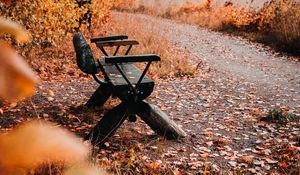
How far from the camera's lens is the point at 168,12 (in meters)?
19.4

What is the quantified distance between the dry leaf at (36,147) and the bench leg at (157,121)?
10.8 feet

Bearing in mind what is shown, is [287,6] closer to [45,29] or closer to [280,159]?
[45,29]

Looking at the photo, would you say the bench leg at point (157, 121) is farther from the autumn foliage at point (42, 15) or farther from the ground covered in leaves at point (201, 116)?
the autumn foliage at point (42, 15)

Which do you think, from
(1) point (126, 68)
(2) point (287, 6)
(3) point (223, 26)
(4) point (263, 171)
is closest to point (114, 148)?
(1) point (126, 68)

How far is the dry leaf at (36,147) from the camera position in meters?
0.30

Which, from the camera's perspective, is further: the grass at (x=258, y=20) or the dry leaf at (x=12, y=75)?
the grass at (x=258, y=20)

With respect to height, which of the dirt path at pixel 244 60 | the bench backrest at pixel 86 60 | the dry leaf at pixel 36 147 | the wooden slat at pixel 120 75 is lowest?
the dirt path at pixel 244 60

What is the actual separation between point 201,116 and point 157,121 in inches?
54.7

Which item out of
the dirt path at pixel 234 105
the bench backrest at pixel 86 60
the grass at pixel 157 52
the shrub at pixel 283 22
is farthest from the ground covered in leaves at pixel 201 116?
the shrub at pixel 283 22

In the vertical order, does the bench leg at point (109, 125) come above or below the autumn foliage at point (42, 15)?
below

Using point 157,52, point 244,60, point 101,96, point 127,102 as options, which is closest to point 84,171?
point 127,102

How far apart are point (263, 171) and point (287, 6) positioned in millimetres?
9826

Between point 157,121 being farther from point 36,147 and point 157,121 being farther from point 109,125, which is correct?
point 36,147

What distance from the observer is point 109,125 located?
3549 mm
